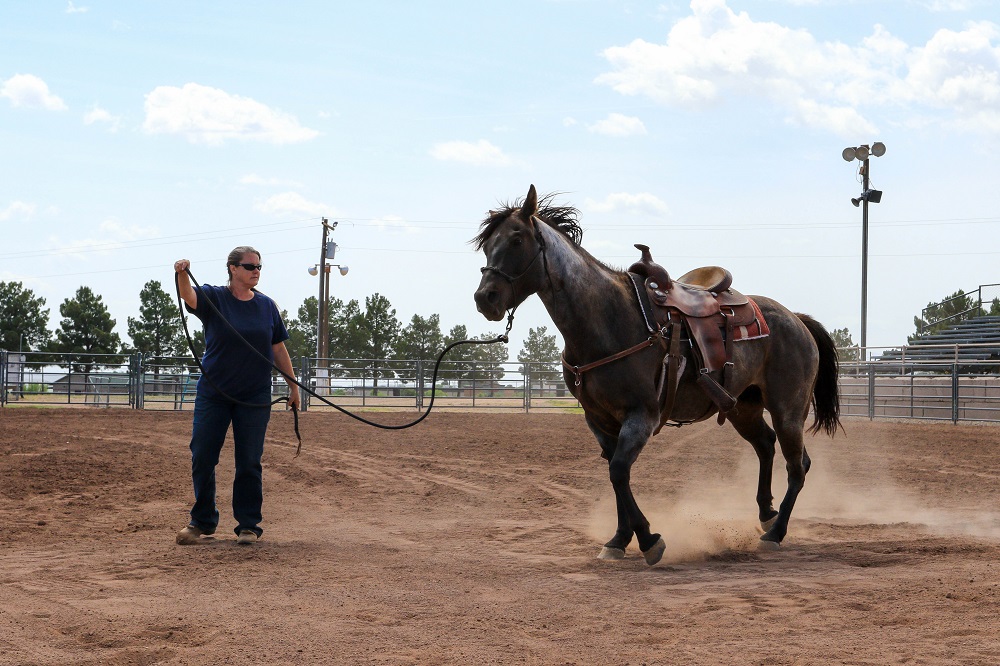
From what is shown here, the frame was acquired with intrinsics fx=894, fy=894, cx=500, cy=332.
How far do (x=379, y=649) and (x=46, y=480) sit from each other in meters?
6.30

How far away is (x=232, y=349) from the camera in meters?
5.95

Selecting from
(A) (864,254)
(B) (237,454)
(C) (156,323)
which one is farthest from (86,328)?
(B) (237,454)

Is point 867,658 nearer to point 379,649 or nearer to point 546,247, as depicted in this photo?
point 379,649

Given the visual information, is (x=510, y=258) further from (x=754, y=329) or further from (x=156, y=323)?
(x=156, y=323)

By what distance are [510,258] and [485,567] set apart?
6.04 feet

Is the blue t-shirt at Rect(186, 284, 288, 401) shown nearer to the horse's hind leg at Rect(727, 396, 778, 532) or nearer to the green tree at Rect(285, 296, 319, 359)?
the horse's hind leg at Rect(727, 396, 778, 532)

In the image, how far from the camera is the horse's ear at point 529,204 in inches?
214

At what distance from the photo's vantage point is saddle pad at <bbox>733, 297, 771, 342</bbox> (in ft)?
20.2

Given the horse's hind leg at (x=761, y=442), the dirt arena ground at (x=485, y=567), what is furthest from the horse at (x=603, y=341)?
the dirt arena ground at (x=485, y=567)

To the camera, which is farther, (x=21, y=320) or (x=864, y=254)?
(x=21, y=320)

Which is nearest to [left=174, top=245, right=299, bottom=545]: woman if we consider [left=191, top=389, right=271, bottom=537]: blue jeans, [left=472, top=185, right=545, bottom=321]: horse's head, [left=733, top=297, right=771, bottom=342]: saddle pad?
[left=191, top=389, right=271, bottom=537]: blue jeans

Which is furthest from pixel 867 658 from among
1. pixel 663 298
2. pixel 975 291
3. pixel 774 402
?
pixel 975 291

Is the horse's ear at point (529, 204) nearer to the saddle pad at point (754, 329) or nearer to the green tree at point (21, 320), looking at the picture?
the saddle pad at point (754, 329)

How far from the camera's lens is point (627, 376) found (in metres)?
5.46
